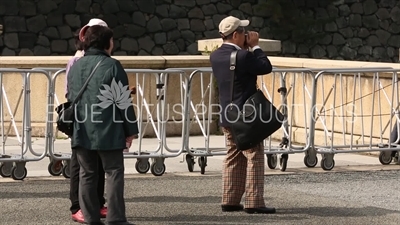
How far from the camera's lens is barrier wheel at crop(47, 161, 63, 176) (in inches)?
428

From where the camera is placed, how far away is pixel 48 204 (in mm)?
9344

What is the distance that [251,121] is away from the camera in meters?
8.67

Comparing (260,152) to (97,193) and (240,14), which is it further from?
(240,14)

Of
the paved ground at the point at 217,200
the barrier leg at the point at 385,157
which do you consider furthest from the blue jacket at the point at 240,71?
the barrier leg at the point at 385,157

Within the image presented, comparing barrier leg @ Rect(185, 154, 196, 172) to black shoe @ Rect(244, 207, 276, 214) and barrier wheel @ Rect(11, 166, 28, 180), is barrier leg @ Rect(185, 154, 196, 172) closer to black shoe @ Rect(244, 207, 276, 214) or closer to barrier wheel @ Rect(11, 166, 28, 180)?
barrier wheel @ Rect(11, 166, 28, 180)

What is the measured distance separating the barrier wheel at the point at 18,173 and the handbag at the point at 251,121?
106 inches

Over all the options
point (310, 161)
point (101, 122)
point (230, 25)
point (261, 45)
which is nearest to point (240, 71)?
point (230, 25)

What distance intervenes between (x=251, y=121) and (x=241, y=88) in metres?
0.28

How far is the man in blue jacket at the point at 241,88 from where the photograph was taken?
342 inches

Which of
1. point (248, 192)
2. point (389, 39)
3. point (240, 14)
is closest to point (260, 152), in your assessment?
point (248, 192)

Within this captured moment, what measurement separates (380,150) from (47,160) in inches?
137

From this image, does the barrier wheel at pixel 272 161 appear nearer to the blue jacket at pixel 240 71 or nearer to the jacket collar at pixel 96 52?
the blue jacket at pixel 240 71

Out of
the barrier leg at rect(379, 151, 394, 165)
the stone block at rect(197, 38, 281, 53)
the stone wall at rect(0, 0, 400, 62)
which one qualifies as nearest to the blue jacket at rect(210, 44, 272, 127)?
the barrier leg at rect(379, 151, 394, 165)

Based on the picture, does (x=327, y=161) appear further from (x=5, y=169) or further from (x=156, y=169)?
(x=5, y=169)
